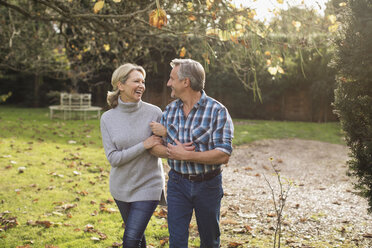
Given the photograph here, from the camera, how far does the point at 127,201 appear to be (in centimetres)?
281

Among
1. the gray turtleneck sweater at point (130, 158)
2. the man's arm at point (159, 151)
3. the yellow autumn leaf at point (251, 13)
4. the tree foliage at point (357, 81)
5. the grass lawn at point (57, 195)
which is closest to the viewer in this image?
the man's arm at point (159, 151)

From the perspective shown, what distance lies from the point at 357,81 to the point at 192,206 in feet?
6.36

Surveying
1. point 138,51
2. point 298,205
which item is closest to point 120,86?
point 298,205

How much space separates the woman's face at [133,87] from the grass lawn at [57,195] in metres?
1.92

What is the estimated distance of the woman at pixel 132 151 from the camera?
109 inches

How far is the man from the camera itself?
251 centimetres

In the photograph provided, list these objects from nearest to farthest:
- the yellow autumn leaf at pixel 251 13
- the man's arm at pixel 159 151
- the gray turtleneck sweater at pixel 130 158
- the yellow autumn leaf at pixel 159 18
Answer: the yellow autumn leaf at pixel 159 18
the man's arm at pixel 159 151
the gray turtleneck sweater at pixel 130 158
the yellow autumn leaf at pixel 251 13

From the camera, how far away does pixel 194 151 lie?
2500 millimetres

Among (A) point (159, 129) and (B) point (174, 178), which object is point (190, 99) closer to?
(A) point (159, 129)

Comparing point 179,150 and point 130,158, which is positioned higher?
point 179,150

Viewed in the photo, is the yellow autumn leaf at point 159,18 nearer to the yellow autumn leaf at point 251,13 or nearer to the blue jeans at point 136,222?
the blue jeans at point 136,222

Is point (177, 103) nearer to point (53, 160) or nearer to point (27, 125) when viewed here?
point (53, 160)

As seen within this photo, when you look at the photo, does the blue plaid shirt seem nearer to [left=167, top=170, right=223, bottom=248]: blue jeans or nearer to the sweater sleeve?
[left=167, top=170, right=223, bottom=248]: blue jeans

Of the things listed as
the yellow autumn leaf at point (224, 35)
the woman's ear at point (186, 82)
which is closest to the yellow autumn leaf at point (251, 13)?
the yellow autumn leaf at point (224, 35)
